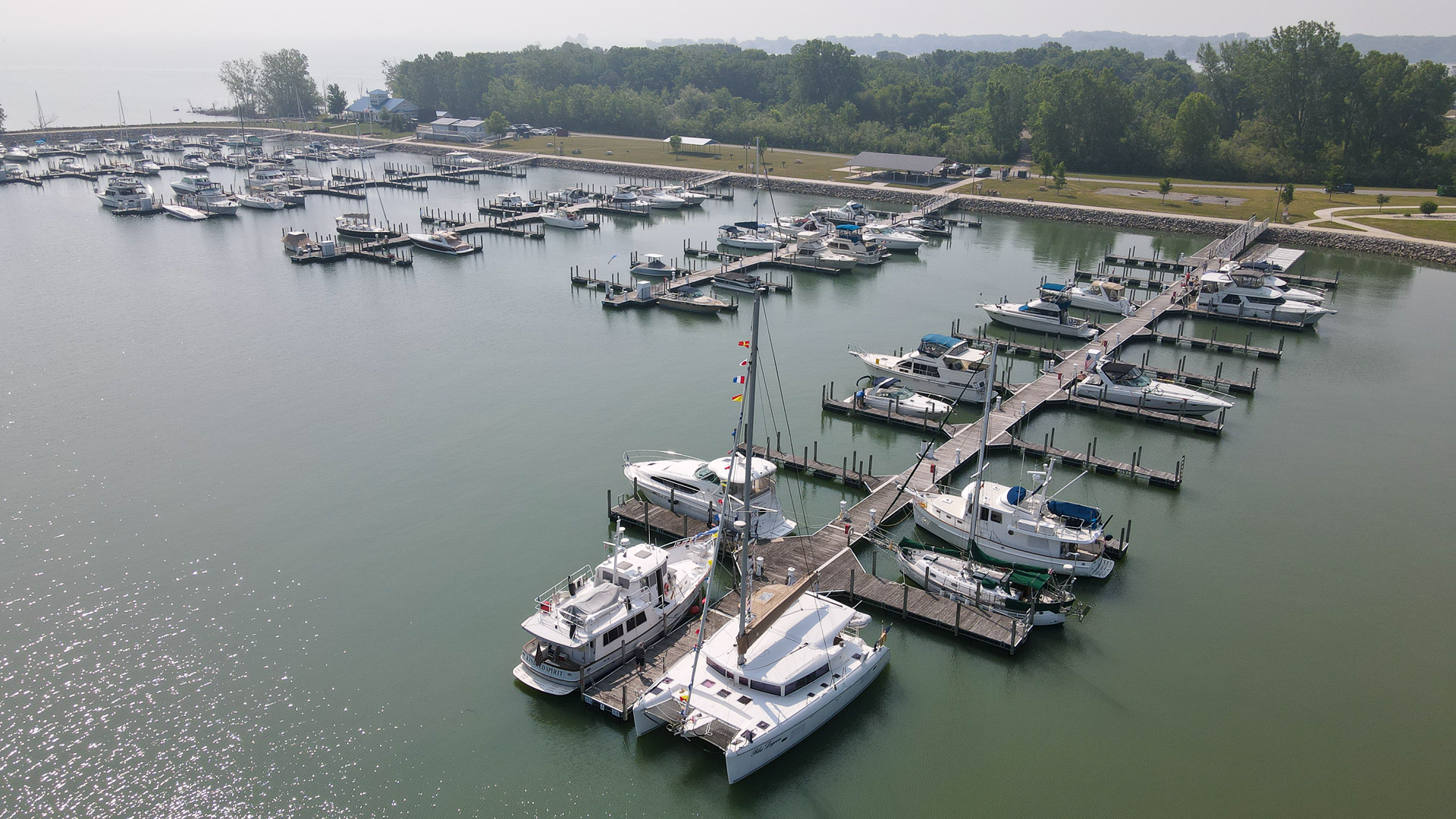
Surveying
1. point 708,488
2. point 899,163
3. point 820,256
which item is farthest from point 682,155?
point 708,488

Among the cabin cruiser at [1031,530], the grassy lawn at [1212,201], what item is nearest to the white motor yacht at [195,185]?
the grassy lawn at [1212,201]

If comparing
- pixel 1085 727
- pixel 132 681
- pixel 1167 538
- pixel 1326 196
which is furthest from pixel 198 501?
pixel 1326 196

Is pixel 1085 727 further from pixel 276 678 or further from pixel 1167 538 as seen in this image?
pixel 276 678

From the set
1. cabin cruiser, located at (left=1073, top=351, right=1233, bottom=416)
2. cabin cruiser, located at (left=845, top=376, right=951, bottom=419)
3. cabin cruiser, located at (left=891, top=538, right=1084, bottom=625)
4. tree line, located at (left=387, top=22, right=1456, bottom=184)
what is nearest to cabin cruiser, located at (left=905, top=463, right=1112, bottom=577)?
cabin cruiser, located at (left=891, top=538, right=1084, bottom=625)

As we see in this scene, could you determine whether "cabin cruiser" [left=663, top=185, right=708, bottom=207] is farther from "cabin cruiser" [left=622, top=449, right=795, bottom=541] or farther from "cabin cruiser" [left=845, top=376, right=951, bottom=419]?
"cabin cruiser" [left=622, top=449, right=795, bottom=541]

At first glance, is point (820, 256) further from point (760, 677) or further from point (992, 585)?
point (760, 677)
